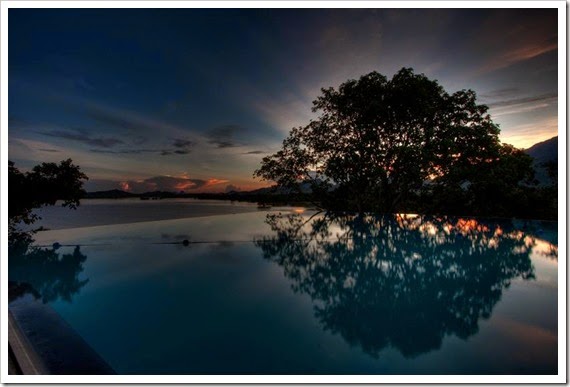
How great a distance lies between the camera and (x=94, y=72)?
9781 mm

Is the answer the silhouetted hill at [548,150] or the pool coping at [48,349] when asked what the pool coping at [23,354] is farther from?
the silhouetted hill at [548,150]

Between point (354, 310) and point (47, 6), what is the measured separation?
669cm

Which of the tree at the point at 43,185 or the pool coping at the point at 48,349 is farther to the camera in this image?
the tree at the point at 43,185

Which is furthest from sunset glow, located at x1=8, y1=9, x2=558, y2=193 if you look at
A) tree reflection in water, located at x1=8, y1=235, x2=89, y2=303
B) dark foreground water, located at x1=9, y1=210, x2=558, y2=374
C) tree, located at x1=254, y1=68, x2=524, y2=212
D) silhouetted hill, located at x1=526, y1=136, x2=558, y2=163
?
tree, located at x1=254, y1=68, x2=524, y2=212

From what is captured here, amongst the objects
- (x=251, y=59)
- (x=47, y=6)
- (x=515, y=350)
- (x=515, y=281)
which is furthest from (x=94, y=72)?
(x=515, y=281)

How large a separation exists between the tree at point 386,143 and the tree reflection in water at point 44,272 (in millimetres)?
14166

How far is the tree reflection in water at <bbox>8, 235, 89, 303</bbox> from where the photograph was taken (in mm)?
5131

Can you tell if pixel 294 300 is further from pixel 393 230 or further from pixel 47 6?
pixel 393 230

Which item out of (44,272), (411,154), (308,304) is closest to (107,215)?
(44,272)

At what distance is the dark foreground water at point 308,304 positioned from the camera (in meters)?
3.27

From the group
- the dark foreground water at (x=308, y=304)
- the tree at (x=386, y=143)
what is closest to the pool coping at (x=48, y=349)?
the dark foreground water at (x=308, y=304)

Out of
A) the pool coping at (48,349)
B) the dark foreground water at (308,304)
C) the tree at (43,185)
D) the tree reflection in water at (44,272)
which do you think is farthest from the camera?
the tree at (43,185)

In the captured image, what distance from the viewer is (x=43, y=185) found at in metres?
8.84

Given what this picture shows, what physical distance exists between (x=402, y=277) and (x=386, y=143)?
13.7 meters
